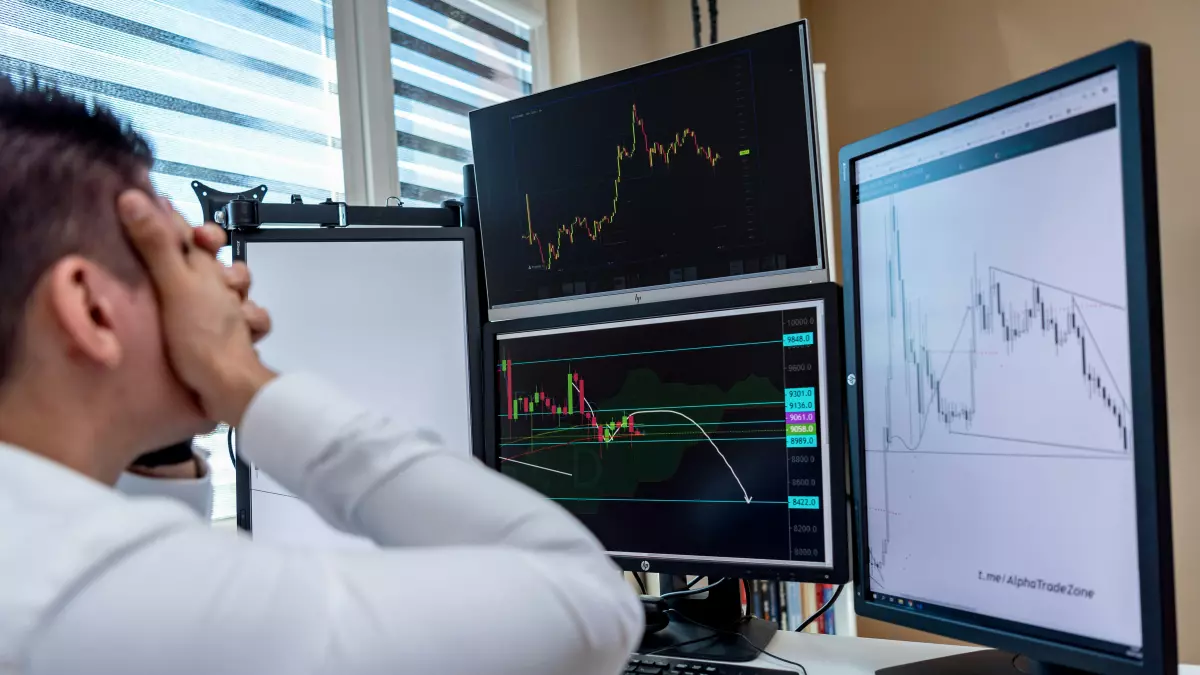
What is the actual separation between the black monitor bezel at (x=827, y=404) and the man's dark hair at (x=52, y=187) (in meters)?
0.66

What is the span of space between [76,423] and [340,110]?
1408 mm

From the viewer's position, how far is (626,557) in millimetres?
1103

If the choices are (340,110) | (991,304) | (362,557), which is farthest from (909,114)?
(362,557)

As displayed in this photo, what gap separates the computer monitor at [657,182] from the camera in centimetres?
105

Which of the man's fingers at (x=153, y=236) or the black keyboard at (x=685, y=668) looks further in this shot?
the black keyboard at (x=685, y=668)

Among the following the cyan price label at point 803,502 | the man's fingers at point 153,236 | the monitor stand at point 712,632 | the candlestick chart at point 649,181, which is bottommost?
the monitor stand at point 712,632

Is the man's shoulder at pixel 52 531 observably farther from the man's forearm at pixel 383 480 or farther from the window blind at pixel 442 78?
the window blind at pixel 442 78

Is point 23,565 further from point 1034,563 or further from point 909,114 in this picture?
point 909,114

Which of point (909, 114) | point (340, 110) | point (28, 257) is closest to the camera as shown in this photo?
point (28, 257)

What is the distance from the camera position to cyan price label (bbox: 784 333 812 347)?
999 mm

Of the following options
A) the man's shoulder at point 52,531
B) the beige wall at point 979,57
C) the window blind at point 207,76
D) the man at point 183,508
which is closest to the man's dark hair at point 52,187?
the man at point 183,508

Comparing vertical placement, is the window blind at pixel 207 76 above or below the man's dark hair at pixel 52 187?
above

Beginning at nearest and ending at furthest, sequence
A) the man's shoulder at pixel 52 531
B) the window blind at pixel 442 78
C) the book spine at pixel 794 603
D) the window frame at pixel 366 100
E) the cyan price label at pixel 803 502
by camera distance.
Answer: the man's shoulder at pixel 52 531 < the cyan price label at pixel 803 502 < the window frame at pixel 366 100 < the window blind at pixel 442 78 < the book spine at pixel 794 603

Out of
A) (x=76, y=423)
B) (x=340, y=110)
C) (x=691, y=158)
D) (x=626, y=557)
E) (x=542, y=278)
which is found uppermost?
(x=340, y=110)
